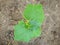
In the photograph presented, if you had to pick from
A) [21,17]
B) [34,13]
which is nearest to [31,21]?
[34,13]

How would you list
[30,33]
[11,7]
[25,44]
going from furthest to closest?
[11,7] → [25,44] → [30,33]

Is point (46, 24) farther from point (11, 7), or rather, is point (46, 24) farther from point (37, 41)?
point (11, 7)

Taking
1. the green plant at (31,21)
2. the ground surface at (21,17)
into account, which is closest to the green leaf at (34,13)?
the green plant at (31,21)

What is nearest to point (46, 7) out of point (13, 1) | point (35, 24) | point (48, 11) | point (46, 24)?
point (48, 11)

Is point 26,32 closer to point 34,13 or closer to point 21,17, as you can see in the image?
point 34,13

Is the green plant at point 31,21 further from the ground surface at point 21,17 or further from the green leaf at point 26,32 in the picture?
the ground surface at point 21,17

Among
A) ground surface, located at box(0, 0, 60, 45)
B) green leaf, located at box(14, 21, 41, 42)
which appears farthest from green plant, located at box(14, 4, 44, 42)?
ground surface, located at box(0, 0, 60, 45)
